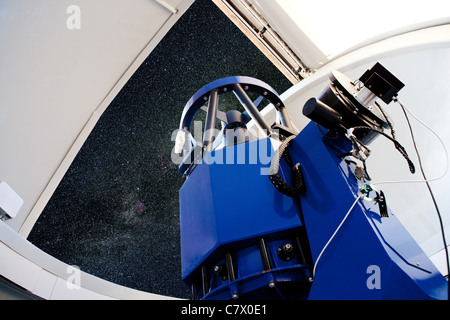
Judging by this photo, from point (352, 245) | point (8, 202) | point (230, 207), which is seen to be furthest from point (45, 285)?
point (352, 245)

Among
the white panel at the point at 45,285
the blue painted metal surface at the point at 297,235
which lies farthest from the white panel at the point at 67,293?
the blue painted metal surface at the point at 297,235

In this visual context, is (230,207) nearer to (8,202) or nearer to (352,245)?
(352,245)

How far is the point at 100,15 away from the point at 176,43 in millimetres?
903

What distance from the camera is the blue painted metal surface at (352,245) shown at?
65 cm

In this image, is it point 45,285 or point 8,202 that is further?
point 8,202

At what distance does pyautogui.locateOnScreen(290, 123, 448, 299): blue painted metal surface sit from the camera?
2.12 ft

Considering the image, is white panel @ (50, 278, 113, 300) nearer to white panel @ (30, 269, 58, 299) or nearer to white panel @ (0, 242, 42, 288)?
white panel @ (30, 269, 58, 299)

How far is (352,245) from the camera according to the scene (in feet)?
2.46

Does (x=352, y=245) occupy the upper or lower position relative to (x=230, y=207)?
lower

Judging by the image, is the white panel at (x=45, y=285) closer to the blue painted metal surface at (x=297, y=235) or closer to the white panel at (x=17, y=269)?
the white panel at (x=17, y=269)

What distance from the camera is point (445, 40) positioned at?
71.9 inches

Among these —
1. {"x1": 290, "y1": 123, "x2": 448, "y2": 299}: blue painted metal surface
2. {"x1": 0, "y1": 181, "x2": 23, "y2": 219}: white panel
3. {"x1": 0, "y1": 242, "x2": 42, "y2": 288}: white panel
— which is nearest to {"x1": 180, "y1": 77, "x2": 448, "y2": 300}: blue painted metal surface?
{"x1": 290, "y1": 123, "x2": 448, "y2": 299}: blue painted metal surface
